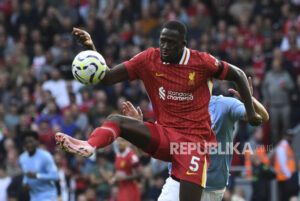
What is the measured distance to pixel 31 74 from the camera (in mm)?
17609

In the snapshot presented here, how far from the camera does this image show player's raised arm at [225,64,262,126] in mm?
7375

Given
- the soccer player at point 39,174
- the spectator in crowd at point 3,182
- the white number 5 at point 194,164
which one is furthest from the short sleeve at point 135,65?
the spectator in crowd at point 3,182

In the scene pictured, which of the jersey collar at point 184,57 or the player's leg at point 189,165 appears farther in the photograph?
the jersey collar at point 184,57

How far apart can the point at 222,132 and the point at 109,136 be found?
2.09 m

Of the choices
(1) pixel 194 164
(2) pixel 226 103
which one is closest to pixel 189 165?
(1) pixel 194 164

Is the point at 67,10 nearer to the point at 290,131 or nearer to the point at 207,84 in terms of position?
the point at 290,131

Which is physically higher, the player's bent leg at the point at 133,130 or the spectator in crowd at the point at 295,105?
the player's bent leg at the point at 133,130

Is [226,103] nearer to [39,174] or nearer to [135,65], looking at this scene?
[135,65]

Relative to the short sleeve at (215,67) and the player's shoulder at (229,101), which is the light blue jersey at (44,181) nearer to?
Answer: the player's shoulder at (229,101)

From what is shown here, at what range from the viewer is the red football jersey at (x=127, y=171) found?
1326 cm

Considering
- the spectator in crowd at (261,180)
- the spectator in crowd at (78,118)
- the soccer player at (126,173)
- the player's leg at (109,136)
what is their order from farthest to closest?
the spectator in crowd at (78,118) → the spectator in crowd at (261,180) → the soccer player at (126,173) → the player's leg at (109,136)

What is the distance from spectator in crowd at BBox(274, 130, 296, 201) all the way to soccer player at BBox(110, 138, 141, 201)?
9.57 ft

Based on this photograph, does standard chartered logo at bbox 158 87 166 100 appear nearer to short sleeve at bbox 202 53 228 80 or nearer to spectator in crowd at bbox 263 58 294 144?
short sleeve at bbox 202 53 228 80

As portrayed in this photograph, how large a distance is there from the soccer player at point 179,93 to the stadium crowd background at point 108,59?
609 cm
